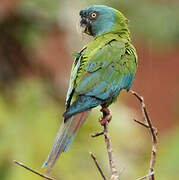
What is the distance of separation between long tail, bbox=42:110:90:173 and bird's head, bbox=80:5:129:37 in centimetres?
46

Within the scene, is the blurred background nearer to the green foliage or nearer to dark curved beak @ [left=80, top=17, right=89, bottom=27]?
the green foliage

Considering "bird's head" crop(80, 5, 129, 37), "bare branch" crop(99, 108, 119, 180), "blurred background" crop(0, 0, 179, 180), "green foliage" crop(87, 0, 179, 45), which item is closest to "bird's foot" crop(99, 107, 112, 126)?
"bare branch" crop(99, 108, 119, 180)

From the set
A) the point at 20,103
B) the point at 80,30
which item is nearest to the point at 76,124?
the point at 80,30

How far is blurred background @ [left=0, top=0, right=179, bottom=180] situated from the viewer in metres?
4.20

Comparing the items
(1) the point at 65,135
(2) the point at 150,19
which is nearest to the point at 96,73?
(1) the point at 65,135

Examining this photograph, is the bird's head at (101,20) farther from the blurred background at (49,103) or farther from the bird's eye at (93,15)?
the blurred background at (49,103)

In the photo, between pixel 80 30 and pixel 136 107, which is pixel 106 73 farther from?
pixel 136 107

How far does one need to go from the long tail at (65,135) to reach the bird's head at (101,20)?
462 millimetres

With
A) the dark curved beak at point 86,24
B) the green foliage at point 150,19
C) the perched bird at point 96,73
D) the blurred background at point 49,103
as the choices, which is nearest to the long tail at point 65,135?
the perched bird at point 96,73

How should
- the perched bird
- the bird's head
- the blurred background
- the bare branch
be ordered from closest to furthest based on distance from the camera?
the bare branch → the perched bird → the bird's head → the blurred background

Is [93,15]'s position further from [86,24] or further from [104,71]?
[104,71]

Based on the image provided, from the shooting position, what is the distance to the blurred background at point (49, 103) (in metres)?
4.20

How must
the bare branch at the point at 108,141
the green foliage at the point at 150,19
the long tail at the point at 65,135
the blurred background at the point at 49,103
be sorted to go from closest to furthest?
the bare branch at the point at 108,141 < the long tail at the point at 65,135 < the blurred background at the point at 49,103 < the green foliage at the point at 150,19

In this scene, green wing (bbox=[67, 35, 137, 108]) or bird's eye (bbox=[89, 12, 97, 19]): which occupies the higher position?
bird's eye (bbox=[89, 12, 97, 19])
